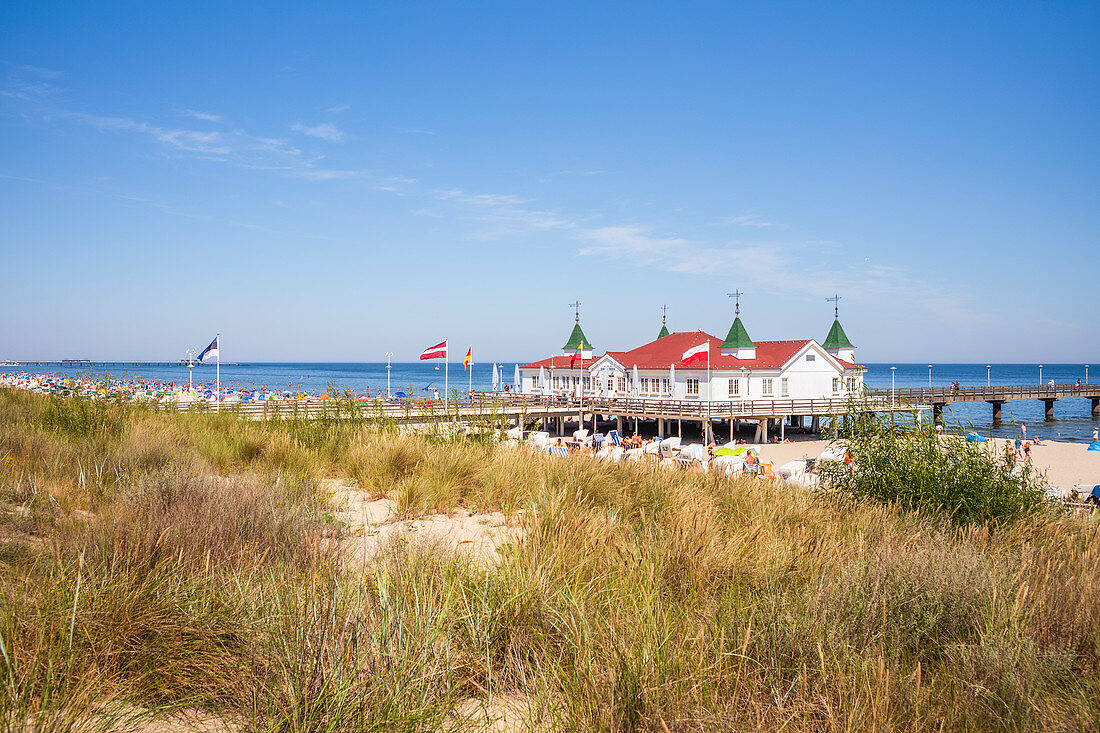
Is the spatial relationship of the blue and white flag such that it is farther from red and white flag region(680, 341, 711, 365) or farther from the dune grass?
the dune grass

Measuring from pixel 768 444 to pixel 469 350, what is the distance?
20935 millimetres

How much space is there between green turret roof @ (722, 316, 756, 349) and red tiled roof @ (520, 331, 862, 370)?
0.81 m

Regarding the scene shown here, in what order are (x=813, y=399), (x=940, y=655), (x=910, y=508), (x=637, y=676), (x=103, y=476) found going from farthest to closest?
(x=813, y=399), (x=910, y=508), (x=103, y=476), (x=940, y=655), (x=637, y=676)

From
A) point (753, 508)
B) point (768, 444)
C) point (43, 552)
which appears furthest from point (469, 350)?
point (43, 552)

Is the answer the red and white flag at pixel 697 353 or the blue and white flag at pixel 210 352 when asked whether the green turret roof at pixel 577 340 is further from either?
Result: the blue and white flag at pixel 210 352

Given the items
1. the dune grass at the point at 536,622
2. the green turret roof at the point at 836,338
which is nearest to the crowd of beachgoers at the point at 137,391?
the dune grass at the point at 536,622

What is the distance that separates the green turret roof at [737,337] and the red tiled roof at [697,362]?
809 mm

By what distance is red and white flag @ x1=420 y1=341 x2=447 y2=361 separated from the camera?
97.5 feet

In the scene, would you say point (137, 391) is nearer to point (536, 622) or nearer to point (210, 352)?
point (210, 352)

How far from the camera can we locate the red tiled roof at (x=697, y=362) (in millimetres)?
44438

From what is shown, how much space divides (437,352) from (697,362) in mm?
20495

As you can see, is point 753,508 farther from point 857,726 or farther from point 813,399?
point 813,399

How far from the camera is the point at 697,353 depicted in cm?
4416

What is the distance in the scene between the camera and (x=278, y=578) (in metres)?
3.91
